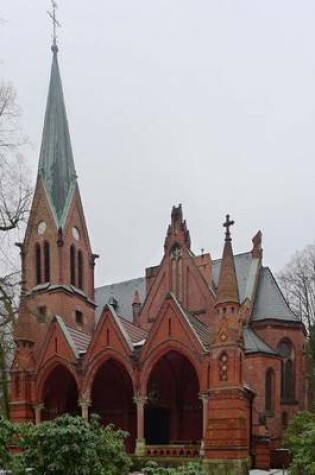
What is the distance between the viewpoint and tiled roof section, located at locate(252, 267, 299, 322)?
30.7 metres

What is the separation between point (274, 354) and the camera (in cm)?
2912

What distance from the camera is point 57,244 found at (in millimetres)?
31000

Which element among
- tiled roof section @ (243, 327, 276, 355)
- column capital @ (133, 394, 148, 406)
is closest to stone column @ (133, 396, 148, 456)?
column capital @ (133, 394, 148, 406)

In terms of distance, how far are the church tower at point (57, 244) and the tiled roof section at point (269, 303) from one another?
31.5ft

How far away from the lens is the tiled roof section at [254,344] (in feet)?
93.9

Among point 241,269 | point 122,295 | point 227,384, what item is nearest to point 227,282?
point 227,384

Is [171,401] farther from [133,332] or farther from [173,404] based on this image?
[133,332]

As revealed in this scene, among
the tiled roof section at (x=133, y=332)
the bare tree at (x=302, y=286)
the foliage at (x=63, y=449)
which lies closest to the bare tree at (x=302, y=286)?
the bare tree at (x=302, y=286)

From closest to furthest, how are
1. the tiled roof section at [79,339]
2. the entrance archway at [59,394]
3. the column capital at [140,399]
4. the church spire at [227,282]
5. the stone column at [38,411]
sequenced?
the church spire at [227,282]
the column capital at [140,399]
the stone column at [38,411]
the tiled roof section at [79,339]
the entrance archway at [59,394]

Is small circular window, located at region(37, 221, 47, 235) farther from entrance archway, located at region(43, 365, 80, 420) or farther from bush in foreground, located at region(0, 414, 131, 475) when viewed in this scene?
bush in foreground, located at region(0, 414, 131, 475)

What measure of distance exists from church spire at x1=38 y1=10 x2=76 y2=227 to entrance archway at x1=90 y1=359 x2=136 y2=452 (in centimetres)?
854

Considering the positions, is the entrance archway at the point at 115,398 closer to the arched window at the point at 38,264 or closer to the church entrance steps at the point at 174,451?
the church entrance steps at the point at 174,451

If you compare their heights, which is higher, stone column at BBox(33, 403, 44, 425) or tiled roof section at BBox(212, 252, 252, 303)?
tiled roof section at BBox(212, 252, 252, 303)

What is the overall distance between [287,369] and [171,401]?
6.90 m
